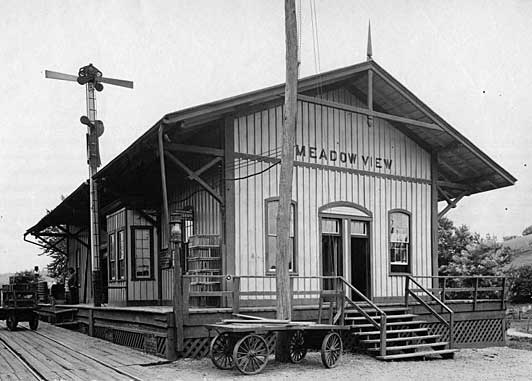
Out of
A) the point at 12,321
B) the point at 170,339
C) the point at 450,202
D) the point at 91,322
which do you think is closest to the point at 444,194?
the point at 450,202

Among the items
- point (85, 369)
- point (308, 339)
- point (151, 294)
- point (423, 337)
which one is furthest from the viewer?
point (151, 294)

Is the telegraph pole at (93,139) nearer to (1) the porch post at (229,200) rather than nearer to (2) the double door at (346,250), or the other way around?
(1) the porch post at (229,200)

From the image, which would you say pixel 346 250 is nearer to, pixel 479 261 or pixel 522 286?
pixel 479 261

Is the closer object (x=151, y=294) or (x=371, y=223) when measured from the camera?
(x=371, y=223)

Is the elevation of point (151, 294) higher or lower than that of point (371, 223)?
lower

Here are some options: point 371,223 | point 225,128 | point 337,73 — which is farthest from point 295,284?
point 337,73

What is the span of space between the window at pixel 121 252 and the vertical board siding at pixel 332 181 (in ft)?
19.3

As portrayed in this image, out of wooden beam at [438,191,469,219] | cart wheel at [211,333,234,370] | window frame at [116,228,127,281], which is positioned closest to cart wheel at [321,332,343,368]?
cart wheel at [211,333,234,370]

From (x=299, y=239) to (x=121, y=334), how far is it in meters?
4.75

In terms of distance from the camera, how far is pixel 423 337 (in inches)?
549

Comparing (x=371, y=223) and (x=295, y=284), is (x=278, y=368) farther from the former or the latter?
(x=371, y=223)

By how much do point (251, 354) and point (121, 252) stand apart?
940cm

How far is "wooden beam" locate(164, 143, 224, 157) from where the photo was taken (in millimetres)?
13328

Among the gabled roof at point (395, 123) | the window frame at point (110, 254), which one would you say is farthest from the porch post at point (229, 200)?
the window frame at point (110, 254)
